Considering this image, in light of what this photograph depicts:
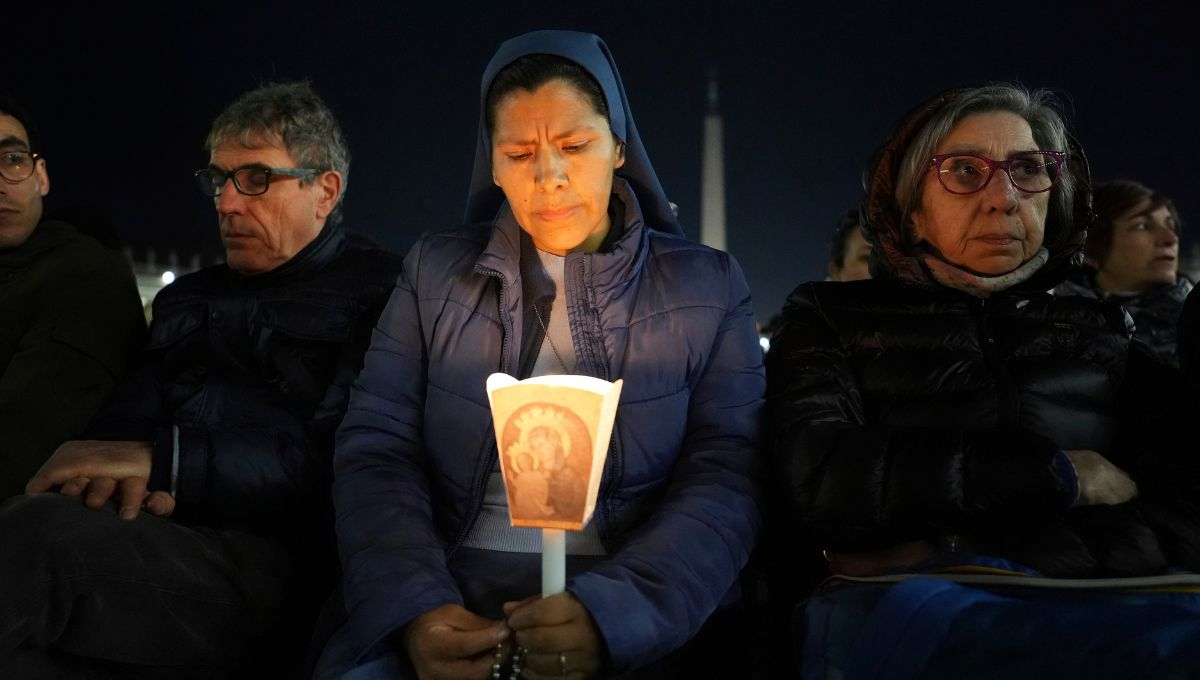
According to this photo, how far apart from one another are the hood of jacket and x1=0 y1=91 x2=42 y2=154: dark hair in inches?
137

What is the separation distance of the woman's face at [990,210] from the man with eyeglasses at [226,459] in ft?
6.46

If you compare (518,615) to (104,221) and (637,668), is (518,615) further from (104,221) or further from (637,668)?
(104,221)

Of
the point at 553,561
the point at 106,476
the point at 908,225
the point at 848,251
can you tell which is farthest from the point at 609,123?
the point at 848,251

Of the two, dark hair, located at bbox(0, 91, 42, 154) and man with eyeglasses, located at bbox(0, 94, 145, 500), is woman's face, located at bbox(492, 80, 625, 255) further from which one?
dark hair, located at bbox(0, 91, 42, 154)

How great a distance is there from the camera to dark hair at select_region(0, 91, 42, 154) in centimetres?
398

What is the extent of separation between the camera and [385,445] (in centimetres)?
268

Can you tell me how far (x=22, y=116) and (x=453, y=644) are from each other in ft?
11.0

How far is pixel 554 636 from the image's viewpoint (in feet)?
6.67

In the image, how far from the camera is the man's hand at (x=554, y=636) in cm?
203

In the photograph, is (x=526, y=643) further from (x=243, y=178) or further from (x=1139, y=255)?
(x=1139, y=255)

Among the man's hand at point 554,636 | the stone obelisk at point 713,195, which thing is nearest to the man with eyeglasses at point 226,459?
the man's hand at point 554,636

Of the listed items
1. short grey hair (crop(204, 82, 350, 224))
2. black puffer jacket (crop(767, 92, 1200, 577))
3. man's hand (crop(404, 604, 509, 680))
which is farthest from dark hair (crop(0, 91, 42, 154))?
black puffer jacket (crop(767, 92, 1200, 577))

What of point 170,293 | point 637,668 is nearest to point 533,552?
point 637,668

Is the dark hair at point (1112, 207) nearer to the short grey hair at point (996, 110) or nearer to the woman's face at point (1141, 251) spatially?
the woman's face at point (1141, 251)
